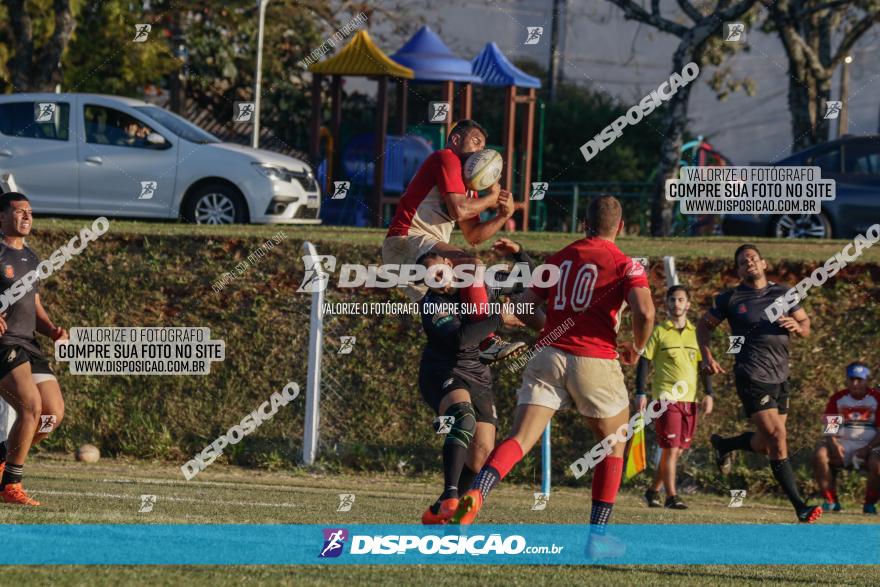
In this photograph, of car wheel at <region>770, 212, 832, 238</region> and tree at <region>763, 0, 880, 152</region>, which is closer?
car wheel at <region>770, 212, 832, 238</region>

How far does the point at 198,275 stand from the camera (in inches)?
613

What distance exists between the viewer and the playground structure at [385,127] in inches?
966

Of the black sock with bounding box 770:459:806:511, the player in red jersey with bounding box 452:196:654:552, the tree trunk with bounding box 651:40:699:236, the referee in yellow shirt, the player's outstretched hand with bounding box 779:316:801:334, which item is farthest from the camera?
the tree trunk with bounding box 651:40:699:236

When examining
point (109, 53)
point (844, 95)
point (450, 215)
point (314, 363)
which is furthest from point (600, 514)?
point (844, 95)

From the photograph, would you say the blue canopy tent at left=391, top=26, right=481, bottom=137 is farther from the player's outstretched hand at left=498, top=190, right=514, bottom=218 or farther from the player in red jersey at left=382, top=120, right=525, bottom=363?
the player's outstretched hand at left=498, top=190, right=514, bottom=218

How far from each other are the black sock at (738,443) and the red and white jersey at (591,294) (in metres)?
4.70

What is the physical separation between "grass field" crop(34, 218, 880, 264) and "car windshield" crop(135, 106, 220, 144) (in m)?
2.06

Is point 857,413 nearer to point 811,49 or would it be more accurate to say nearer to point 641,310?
point 641,310

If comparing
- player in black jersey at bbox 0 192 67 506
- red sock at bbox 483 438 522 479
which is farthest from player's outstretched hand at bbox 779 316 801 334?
player in black jersey at bbox 0 192 67 506

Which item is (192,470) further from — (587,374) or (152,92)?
(152,92)

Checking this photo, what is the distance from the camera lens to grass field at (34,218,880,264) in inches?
612

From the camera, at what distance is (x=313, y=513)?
1045cm

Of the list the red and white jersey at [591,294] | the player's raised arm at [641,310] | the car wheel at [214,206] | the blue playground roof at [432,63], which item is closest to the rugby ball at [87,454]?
the car wheel at [214,206]

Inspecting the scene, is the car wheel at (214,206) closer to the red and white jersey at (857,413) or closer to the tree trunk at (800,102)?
the red and white jersey at (857,413)
